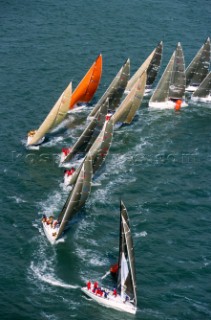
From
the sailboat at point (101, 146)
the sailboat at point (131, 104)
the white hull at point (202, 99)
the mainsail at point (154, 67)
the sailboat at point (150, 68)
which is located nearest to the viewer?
the sailboat at point (101, 146)

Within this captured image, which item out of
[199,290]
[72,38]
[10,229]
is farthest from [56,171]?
[72,38]

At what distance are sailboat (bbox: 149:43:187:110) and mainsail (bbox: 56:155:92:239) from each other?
39.9 meters

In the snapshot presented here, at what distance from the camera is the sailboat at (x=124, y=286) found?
300ft

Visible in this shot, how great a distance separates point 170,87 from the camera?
144 m

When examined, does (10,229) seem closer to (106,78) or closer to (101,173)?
(101,173)

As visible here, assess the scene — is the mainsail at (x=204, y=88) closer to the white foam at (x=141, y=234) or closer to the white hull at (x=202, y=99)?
the white hull at (x=202, y=99)

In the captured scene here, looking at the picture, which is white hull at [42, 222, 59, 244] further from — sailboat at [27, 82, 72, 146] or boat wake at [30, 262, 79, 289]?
sailboat at [27, 82, 72, 146]

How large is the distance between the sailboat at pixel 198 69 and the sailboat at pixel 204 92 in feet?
14.7

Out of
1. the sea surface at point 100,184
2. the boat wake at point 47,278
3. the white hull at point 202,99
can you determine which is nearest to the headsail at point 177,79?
the white hull at point 202,99

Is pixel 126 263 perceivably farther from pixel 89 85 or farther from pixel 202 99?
pixel 202 99

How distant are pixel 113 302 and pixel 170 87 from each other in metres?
62.1

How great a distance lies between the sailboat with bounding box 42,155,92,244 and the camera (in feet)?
338

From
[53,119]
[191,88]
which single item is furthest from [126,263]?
[191,88]

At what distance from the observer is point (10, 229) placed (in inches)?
4171
